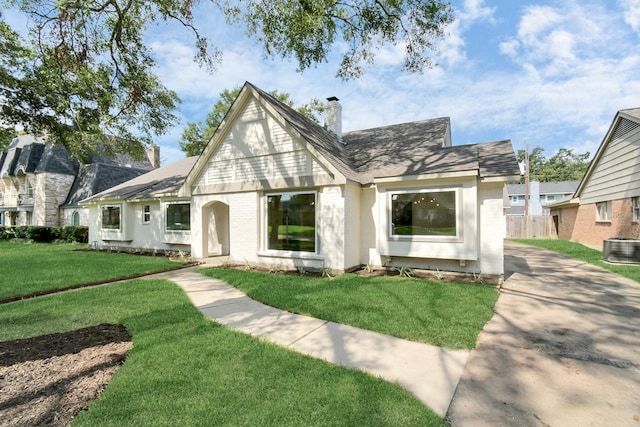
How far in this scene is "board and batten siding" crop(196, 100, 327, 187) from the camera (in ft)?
31.8

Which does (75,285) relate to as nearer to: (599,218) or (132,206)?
(132,206)

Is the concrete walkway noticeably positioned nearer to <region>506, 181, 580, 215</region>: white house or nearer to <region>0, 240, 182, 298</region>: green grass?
<region>0, 240, 182, 298</region>: green grass

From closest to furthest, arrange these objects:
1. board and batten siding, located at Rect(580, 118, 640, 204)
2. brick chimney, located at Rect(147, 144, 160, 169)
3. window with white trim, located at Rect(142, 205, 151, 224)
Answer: board and batten siding, located at Rect(580, 118, 640, 204) < window with white trim, located at Rect(142, 205, 151, 224) < brick chimney, located at Rect(147, 144, 160, 169)

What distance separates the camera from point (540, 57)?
37.0ft

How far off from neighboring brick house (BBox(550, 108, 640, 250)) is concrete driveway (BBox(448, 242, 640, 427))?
8192 millimetres

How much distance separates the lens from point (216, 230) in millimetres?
12938

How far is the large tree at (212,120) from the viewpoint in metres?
28.0

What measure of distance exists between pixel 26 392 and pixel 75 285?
5711 millimetres

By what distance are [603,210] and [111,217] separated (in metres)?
24.9

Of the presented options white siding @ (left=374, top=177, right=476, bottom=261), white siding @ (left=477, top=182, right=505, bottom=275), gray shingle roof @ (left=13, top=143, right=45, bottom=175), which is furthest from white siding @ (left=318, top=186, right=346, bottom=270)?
gray shingle roof @ (left=13, top=143, right=45, bottom=175)

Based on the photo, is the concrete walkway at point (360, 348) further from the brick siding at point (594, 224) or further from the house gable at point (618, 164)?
the house gable at point (618, 164)

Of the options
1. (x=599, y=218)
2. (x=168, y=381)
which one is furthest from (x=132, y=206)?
(x=599, y=218)

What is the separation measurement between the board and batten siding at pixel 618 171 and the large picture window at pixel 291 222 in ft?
41.7

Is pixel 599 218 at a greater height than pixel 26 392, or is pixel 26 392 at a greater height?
pixel 599 218
